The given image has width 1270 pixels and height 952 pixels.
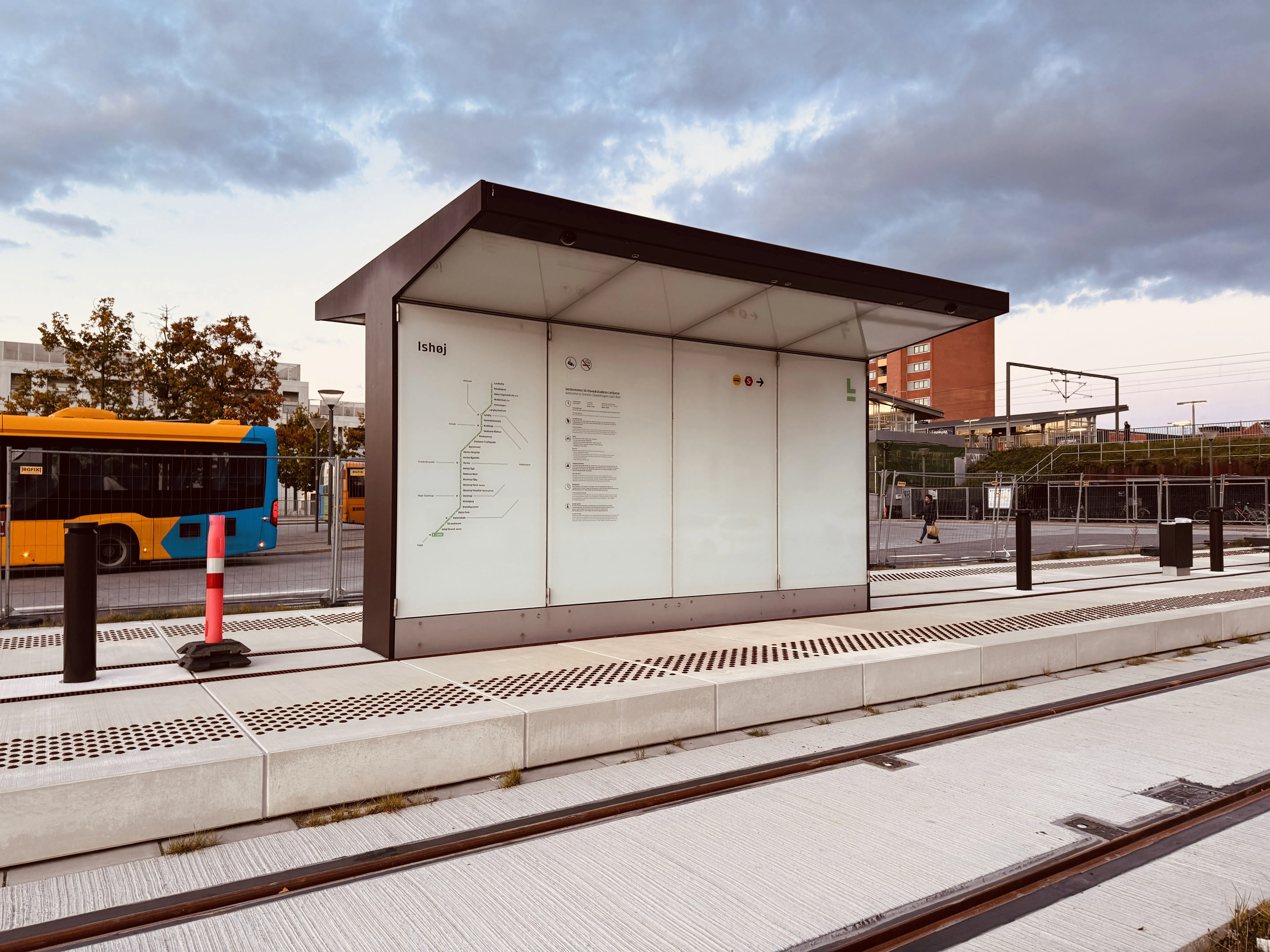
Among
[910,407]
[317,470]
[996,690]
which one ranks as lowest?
[996,690]

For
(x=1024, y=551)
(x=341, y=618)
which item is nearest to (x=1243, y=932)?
(x=341, y=618)

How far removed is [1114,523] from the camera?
3250 centimetres

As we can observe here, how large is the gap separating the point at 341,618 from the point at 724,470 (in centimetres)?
441

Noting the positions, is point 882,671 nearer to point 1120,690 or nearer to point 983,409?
point 1120,690

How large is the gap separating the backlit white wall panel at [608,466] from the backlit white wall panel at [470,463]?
0.16 metres

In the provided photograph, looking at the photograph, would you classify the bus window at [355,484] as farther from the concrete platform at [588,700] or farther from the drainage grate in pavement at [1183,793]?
the drainage grate in pavement at [1183,793]

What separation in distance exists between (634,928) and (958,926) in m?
1.19

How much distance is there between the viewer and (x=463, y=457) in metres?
7.30

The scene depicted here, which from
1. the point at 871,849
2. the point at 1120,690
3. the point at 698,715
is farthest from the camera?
the point at 1120,690

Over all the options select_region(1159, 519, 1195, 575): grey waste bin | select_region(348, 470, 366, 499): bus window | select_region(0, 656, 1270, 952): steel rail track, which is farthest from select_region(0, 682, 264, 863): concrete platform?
select_region(348, 470, 366, 499): bus window

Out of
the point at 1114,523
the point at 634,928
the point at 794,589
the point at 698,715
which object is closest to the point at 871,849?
the point at 634,928

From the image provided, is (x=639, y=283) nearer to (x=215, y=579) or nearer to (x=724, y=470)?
(x=724, y=470)

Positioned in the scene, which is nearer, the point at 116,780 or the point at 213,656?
the point at 116,780

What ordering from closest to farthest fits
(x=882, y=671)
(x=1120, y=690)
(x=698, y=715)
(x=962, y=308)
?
(x=698, y=715) → (x=882, y=671) → (x=1120, y=690) → (x=962, y=308)
